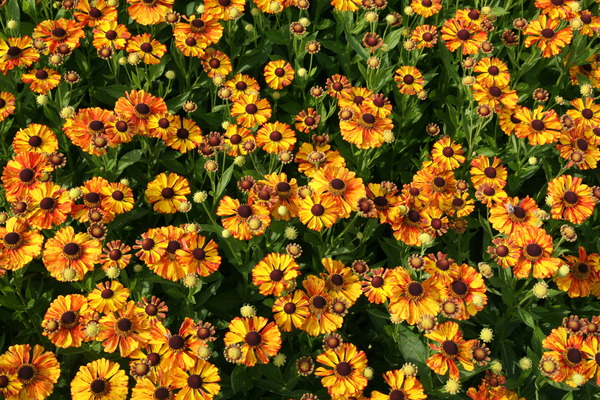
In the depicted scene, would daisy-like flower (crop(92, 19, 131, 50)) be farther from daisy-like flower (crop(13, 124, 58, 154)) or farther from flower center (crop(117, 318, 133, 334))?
flower center (crop(117, 318, 133, 334))

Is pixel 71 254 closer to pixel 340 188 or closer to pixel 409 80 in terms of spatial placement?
pixel 340 188

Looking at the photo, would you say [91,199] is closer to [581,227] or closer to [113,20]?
[113,20]

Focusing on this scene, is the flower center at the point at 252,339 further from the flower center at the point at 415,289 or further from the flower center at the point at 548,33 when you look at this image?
the flower center at the point at 548,33

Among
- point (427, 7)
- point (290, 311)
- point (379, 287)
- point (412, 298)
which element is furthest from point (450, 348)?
point (427, 7)

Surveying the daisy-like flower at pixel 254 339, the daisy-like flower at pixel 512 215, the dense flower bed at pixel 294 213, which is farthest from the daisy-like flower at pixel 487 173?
the daisy-like flower at pixel 254 339

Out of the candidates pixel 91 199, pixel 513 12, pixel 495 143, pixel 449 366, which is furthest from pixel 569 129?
pixel 91 199

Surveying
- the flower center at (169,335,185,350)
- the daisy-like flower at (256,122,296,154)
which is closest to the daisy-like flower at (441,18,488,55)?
the daisy-like flower at (256,122,296,154)

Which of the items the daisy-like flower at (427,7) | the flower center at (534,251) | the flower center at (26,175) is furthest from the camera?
the daisy-like flower at (427,7)
